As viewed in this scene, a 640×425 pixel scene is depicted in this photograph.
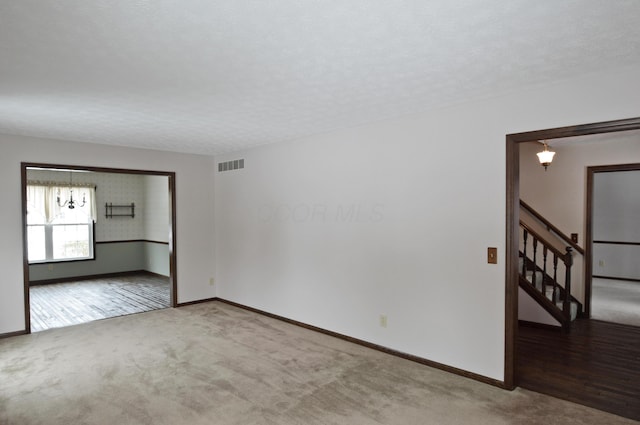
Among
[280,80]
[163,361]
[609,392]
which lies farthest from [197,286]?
[609,392]

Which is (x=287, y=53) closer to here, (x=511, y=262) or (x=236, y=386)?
(x=511, y=262)

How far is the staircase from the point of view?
4.75 metres

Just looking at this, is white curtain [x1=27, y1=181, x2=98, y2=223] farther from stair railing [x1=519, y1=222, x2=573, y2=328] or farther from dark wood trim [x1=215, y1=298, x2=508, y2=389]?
stair railing [x1=519, y1=222, x2=573, y2=328]

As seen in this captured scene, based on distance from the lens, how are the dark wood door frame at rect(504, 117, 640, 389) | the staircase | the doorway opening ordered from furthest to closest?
the staircase → the dark wood door frame at rect(504, 117, 640, 389) → the doorway opening

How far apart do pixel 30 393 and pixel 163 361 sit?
105 cm

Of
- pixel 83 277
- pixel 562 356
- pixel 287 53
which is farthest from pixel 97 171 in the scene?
pixel 562 356

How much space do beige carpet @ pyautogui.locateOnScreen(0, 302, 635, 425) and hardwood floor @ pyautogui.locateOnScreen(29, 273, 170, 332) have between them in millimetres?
854

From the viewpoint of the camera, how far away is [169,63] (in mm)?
2381

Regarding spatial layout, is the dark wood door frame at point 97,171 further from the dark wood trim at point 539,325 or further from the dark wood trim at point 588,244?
the dark wood trim at point 588,244

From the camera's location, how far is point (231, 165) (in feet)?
19.5

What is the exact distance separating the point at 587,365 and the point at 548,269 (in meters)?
2.21

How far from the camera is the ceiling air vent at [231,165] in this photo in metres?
5.79

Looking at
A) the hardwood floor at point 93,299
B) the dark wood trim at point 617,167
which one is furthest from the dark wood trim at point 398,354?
the dark wood trim at point 617,167

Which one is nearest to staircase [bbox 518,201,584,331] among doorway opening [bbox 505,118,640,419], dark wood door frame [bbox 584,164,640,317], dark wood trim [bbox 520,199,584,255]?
dark wood trim [bbox 520,199,584,255]
